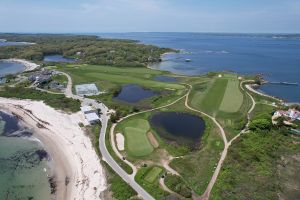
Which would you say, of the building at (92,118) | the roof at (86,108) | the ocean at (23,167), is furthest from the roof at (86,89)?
the ocean at (23,167)

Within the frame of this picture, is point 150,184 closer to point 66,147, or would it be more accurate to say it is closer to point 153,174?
point 153,174

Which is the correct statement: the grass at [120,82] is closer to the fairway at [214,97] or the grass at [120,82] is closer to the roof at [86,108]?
the roof at [86,108]

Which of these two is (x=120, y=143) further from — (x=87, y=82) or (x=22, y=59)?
(x=22, y=59)

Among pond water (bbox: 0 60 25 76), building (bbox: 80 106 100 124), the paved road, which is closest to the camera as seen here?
the paved road

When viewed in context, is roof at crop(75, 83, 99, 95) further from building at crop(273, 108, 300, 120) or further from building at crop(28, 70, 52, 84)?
building at crop(273, 108, 300, 120)

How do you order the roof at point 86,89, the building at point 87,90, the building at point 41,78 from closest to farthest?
the building at point 87,90 < the roof at point 86,89 < the building at point 41,78

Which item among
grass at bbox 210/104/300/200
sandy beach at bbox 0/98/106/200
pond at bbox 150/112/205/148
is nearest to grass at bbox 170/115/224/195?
grass at bbox 210/104/300/200
